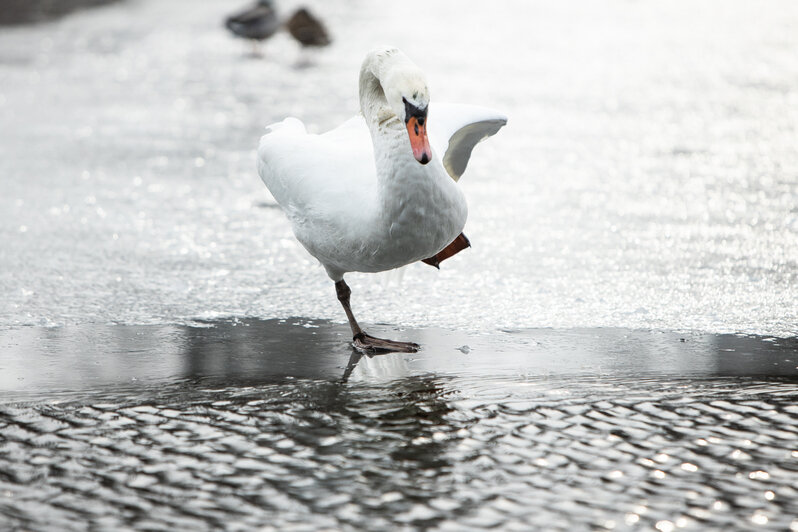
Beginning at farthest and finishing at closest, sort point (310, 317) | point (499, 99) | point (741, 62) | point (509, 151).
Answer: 1. point (741, 62)
2. point (499, 99)
3. point (509, 151)
4. point (310, 317)

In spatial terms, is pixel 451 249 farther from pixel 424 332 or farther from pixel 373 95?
pixel 373 95

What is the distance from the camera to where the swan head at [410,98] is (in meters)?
4.11

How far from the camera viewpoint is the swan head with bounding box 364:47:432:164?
4.11m

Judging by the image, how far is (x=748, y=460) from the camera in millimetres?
3736

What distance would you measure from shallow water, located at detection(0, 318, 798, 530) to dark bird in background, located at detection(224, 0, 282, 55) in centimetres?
928

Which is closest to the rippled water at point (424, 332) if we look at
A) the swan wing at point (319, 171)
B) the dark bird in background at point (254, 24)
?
the swan wing at point (319, 171)

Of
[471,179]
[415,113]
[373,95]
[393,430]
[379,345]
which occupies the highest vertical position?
[373,95]

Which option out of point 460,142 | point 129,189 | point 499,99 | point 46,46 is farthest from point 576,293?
point 46,46

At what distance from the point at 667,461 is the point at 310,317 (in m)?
2.21

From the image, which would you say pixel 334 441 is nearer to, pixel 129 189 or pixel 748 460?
pixel 748 460

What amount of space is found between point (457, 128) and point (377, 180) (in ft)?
3.21

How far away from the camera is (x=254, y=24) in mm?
14008

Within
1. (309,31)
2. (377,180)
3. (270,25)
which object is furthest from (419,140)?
(270,25)

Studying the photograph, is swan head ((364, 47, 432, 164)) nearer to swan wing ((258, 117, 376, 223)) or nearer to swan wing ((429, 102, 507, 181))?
swan wing ((258, 117, 376, 223))
